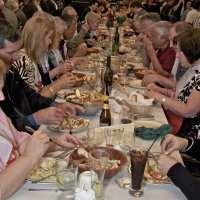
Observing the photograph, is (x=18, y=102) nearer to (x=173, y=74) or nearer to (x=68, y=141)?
(x=68, y=141)

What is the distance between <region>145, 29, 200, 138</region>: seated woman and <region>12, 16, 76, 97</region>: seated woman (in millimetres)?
652

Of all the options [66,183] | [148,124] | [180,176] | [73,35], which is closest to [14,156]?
[66,183]

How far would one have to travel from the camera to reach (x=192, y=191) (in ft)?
4.42

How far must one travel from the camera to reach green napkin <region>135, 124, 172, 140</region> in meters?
1.89

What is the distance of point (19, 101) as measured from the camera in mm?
2428

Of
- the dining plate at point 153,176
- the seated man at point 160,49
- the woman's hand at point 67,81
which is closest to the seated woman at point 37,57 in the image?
the woman's hand at point 67,81

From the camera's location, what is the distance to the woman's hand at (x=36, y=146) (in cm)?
137

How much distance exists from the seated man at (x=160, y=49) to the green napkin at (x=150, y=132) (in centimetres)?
190

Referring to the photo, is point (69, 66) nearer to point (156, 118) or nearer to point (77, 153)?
point (156, 118)

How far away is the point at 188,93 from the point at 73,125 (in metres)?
1.02

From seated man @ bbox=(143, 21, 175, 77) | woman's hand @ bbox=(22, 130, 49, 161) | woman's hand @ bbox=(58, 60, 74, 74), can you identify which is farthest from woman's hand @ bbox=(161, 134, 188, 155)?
seated man @ bbox=(143, 21, 175, 77)

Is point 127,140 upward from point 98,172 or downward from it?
downward

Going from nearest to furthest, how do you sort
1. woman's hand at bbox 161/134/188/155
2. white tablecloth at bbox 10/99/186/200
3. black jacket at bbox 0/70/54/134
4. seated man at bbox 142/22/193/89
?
white tablecloth at bbox 10/99/186/200 < woman's hand at bbox 161/134/188/155 < black jacket at bbox 0/70/54/134 < seated man at bbox 142/22/193/89

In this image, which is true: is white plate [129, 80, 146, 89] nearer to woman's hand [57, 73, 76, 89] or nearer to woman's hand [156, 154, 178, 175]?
woman's hand [57, 73, 76, 89]
